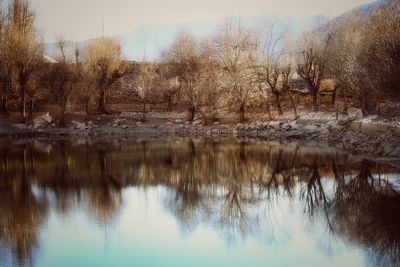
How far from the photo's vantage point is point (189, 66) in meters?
42.1

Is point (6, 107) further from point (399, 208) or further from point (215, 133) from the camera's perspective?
point (399, 208)

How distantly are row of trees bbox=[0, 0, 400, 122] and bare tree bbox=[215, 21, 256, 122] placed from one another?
8cm

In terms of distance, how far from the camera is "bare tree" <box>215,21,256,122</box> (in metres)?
40.9

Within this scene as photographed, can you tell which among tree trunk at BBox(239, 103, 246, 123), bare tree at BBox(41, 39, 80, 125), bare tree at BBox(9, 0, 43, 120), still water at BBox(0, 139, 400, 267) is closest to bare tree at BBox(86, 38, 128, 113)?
bare tree at BBox(41, 39, 80, 125)

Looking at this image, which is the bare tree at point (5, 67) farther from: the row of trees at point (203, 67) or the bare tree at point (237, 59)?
the bare tree at point (237, 59)

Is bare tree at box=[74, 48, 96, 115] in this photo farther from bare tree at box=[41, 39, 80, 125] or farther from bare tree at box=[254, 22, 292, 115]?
bare tree at box=[254, 22, 292, 115]

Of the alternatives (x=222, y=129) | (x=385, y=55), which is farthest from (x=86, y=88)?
(x=385, y=55)

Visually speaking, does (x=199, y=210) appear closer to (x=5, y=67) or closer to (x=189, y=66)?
(x=189, y=66)

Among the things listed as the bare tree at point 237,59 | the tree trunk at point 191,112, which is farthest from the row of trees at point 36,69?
the bare tree at point 237,59

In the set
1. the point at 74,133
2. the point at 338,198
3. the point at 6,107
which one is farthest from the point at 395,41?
the point at 6,107

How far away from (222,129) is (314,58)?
9.04 metres

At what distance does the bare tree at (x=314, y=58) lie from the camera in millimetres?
39344

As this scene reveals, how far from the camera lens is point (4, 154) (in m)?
27.9

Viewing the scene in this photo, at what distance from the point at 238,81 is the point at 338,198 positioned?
24.8 metres
